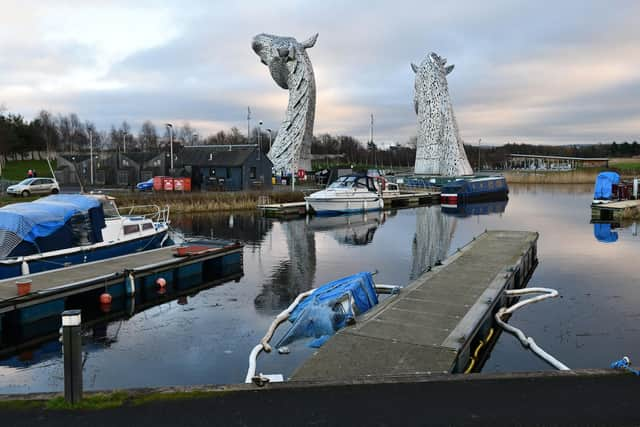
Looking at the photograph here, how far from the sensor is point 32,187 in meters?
37.6

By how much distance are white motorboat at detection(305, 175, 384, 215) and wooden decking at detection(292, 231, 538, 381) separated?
22.4 m

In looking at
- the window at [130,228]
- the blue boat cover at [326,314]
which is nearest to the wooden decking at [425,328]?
the blue boat cover at [326,314]

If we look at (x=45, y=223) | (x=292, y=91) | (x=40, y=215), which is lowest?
(x=45, y=223)

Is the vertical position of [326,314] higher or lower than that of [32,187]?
lower

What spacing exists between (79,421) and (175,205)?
3092 cm

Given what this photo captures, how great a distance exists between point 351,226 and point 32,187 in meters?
22.5

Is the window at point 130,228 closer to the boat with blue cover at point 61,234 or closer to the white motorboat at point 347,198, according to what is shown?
the boat with blue cover at point 61,234

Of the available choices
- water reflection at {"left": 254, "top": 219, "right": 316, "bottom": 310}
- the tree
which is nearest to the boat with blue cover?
water reflection at {"left": 254, "top": 219, "right": 316, "bottom": 310}

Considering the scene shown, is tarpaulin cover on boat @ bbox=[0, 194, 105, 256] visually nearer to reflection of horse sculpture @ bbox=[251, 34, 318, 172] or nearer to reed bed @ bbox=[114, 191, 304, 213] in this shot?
reed bed @ bbox=[114, 191, 304, 213]

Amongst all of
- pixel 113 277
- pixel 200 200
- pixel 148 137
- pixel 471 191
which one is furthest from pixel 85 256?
pixel 148 137

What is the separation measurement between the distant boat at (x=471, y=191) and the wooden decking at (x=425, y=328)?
34298 millimetres

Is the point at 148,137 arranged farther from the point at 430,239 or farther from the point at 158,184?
the point at 430,239

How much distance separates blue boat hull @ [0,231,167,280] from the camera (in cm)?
1372

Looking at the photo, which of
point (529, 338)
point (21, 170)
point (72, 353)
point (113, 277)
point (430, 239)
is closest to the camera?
point (72, 353)
